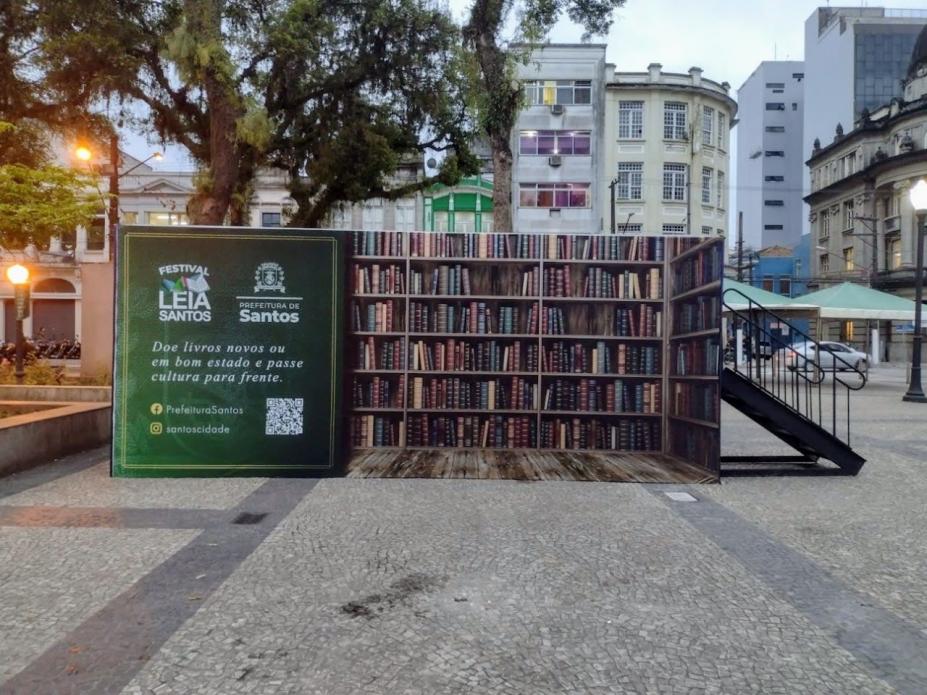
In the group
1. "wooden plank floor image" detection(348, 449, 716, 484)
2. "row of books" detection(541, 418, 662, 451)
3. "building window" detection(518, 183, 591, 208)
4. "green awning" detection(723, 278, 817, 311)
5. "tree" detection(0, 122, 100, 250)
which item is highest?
"building window" detection(518, 183, 591, 208)

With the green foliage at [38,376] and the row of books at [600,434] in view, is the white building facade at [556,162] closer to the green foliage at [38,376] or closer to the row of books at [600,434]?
the green foliage at [38,376]

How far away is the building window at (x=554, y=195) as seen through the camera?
3769cm

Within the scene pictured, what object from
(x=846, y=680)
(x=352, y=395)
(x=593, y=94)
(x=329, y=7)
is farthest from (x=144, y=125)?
(x=593, y=94)

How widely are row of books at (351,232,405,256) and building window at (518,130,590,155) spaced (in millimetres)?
30292

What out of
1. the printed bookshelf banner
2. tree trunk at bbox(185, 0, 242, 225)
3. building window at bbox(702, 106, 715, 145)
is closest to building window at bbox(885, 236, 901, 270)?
building window at bbox(702, 106, 715, 145)

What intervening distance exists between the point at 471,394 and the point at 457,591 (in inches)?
205

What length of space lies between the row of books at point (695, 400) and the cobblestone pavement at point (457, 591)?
1.05 metres

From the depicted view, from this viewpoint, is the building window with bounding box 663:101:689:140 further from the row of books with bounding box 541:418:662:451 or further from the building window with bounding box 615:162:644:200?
the row of books with bounding box 541:418:662:451

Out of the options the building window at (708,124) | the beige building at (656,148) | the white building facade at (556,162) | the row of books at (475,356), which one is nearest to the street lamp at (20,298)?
the row of books at (475,356)

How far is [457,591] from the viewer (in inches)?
164

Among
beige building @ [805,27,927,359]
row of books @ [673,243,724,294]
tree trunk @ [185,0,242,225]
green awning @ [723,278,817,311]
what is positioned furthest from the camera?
beige building @ [805,27,927,359]

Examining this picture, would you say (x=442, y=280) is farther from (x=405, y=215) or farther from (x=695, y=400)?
(x=405, y=215)

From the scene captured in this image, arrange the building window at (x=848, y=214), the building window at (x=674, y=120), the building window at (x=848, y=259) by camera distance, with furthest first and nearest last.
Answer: the building window at (x=848, y=214), the building window at (x=848, y=259), the building window at (x=674, y=120)

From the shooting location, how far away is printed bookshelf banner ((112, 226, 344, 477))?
736 centimetres
